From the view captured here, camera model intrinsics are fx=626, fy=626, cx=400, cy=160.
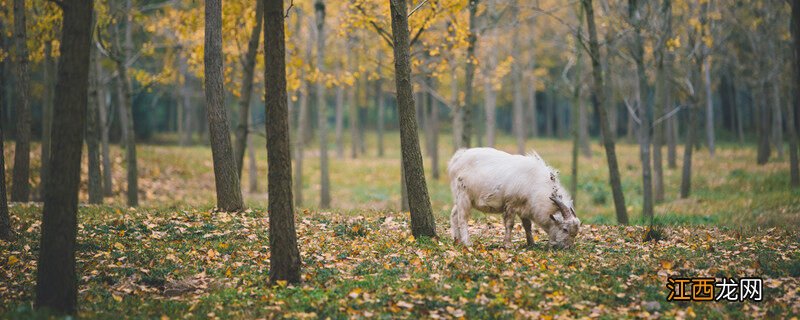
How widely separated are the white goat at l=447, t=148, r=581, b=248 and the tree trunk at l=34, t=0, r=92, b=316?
6.54 metres

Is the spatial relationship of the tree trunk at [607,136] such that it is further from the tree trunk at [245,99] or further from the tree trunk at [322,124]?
the tree trunk at [322,124]

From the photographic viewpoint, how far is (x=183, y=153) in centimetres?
3603

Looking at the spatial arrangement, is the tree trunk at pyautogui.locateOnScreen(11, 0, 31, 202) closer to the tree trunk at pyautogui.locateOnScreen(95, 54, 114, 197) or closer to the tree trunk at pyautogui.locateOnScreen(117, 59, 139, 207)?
the tree trunk at pyautogui.locateOnScreen(117, 59, 139, 207)

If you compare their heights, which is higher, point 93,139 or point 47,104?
point 47,104

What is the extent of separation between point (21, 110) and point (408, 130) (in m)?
11.3

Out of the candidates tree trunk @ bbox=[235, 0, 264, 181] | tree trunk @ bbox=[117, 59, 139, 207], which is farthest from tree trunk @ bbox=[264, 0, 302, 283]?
tree trunk @ bbox=[117, 59, 139, 207]

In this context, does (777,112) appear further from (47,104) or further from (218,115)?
(47,104)

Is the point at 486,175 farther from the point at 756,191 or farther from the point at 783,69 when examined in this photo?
the point at 783,69

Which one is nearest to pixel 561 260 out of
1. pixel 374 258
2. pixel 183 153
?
pixel 374 258

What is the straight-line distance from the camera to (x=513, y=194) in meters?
11.3
